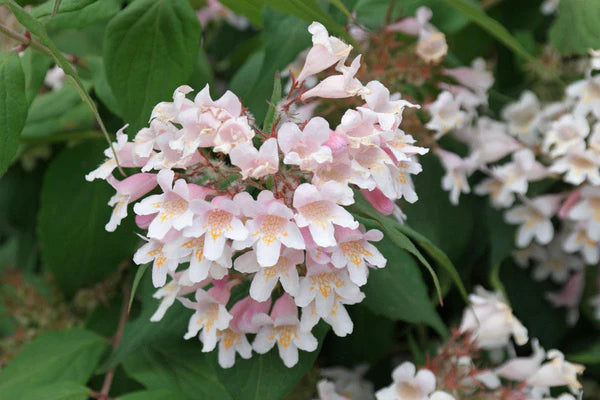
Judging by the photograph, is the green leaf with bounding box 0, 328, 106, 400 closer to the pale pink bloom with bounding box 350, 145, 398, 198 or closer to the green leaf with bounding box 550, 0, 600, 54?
the pale pink bloom with bounding box 350, 145, 398, 198

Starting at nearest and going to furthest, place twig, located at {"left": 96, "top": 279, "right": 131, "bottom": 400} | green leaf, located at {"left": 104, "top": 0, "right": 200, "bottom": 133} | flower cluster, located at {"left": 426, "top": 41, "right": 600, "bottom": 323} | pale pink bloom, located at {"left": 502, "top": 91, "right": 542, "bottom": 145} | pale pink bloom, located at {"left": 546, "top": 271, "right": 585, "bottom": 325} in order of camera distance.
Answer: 1. green leaf, located at {"left": 104, "top": 0, "right": 200, "bottom": 133}
2. twig, located at {"left": 96, "top": 279, "right": 131, "bottom": 400}
3. flower cluster, located at {"left": 426, "top": 41, "right": 600, "bottom": 323}
4. pale pink bloom, located at {"left": 502, "top": 91, "right": 542, "bottom": 145}
5. pale pink bloom, located at {"left": 546, "top": 271, "right": 585, "bottom": 325}

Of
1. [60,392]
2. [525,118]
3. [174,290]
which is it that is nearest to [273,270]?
[174,290]

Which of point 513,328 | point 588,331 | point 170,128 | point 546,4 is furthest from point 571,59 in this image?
point 170,128

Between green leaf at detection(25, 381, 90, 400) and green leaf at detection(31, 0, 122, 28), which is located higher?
green leaf at detection(31, 0, 122, 28)

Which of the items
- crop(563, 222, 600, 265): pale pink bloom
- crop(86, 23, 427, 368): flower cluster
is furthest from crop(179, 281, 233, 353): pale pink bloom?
crop(563, 222, 600, 265): pale pink bloom

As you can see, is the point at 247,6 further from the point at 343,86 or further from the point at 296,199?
the point at 296,199
